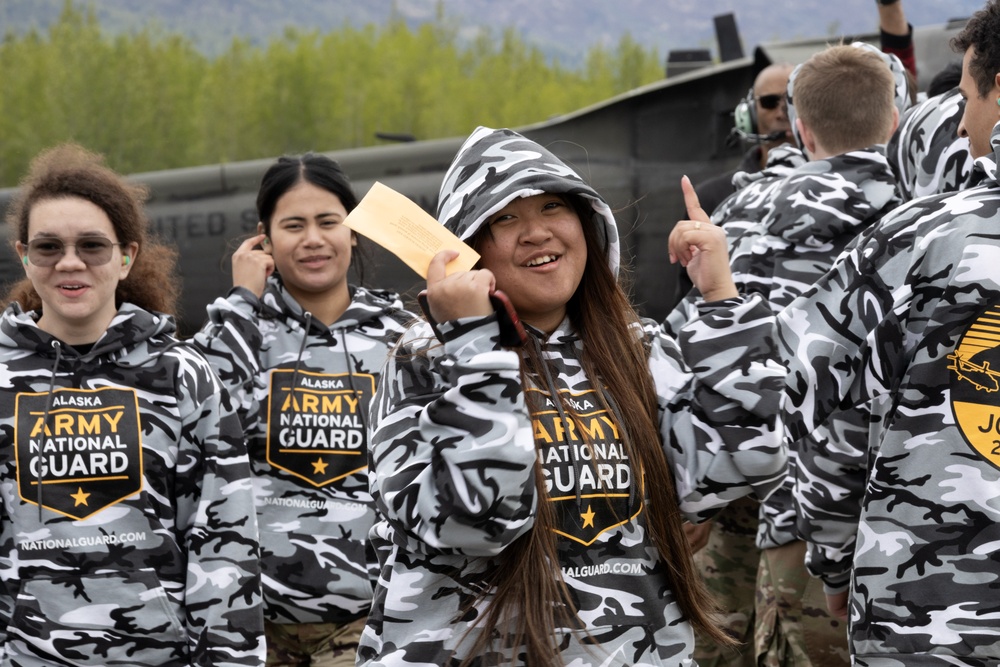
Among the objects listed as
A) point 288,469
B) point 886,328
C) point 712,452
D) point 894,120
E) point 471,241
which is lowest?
point 288,469

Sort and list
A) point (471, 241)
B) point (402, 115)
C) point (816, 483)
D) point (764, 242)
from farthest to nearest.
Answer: point (402, 115), point (764, 242), point (816, 483), point (471, 241)

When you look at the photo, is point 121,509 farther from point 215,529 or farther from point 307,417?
point 307,417

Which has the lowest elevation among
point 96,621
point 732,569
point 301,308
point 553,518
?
point 732,569

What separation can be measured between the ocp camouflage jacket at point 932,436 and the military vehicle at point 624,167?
5222 mm

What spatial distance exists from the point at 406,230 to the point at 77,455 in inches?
60.2

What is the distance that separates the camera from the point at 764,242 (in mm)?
4363

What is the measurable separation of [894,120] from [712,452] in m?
2.43

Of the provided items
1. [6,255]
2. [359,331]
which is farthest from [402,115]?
[359,331]

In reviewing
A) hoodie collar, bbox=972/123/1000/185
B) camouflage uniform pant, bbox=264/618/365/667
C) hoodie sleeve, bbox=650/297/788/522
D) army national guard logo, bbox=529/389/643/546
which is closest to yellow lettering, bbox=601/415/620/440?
army national guard logo, bbox=529/389/643/546

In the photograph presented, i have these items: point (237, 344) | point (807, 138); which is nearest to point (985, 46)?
point (807, 138)

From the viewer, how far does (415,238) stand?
92.6 inches

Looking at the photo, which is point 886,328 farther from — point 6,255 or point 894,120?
point 6,255

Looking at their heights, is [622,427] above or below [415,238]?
below

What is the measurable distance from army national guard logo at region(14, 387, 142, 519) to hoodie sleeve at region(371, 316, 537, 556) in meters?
1.31
